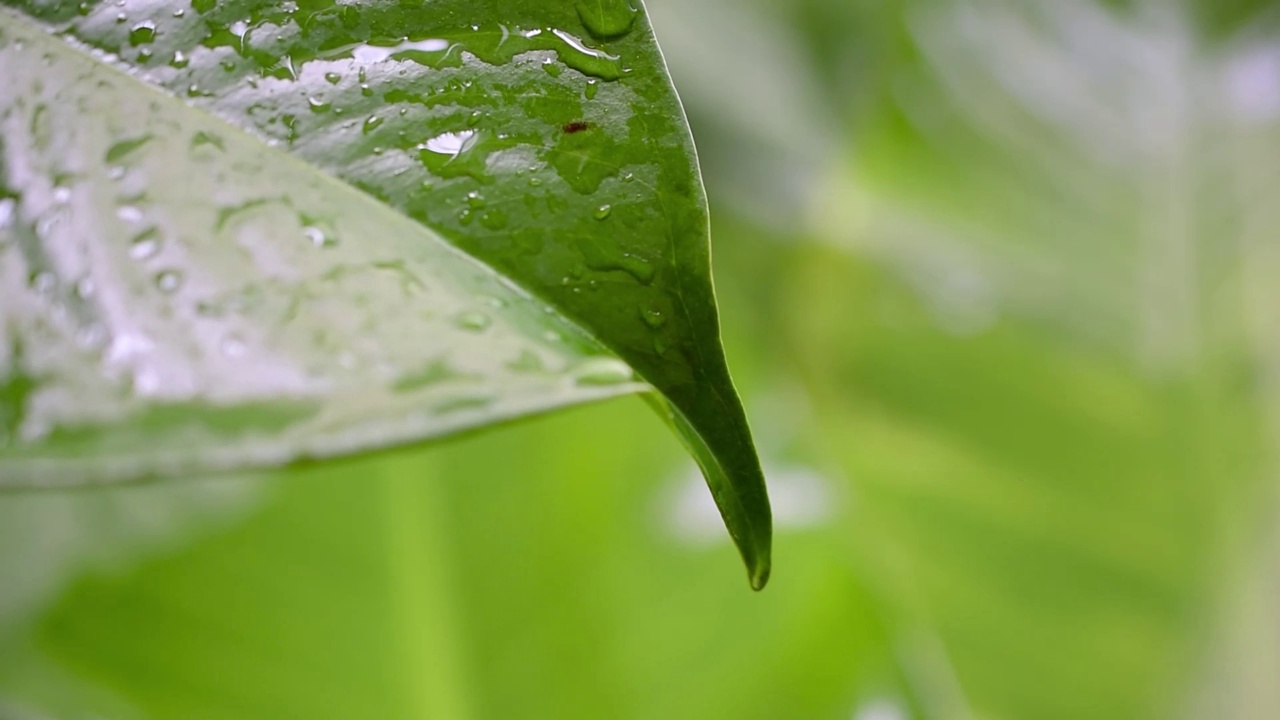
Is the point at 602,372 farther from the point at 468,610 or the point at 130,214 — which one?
the point at 468,610

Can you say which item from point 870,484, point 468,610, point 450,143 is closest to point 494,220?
point 450,143

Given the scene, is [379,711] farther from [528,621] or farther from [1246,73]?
[1246,73]

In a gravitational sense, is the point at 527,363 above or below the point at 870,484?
above

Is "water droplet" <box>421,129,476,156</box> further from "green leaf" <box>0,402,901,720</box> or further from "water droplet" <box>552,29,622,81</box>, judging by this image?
"green leaf" <box>0,402,901,720</box>

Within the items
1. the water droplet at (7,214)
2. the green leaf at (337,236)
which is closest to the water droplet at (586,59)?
the green leaf at (337,236)

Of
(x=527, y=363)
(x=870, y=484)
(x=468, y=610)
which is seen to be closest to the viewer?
(x=527, y=363)

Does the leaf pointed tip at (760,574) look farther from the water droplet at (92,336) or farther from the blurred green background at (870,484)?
the blurred green background at (870,484)
